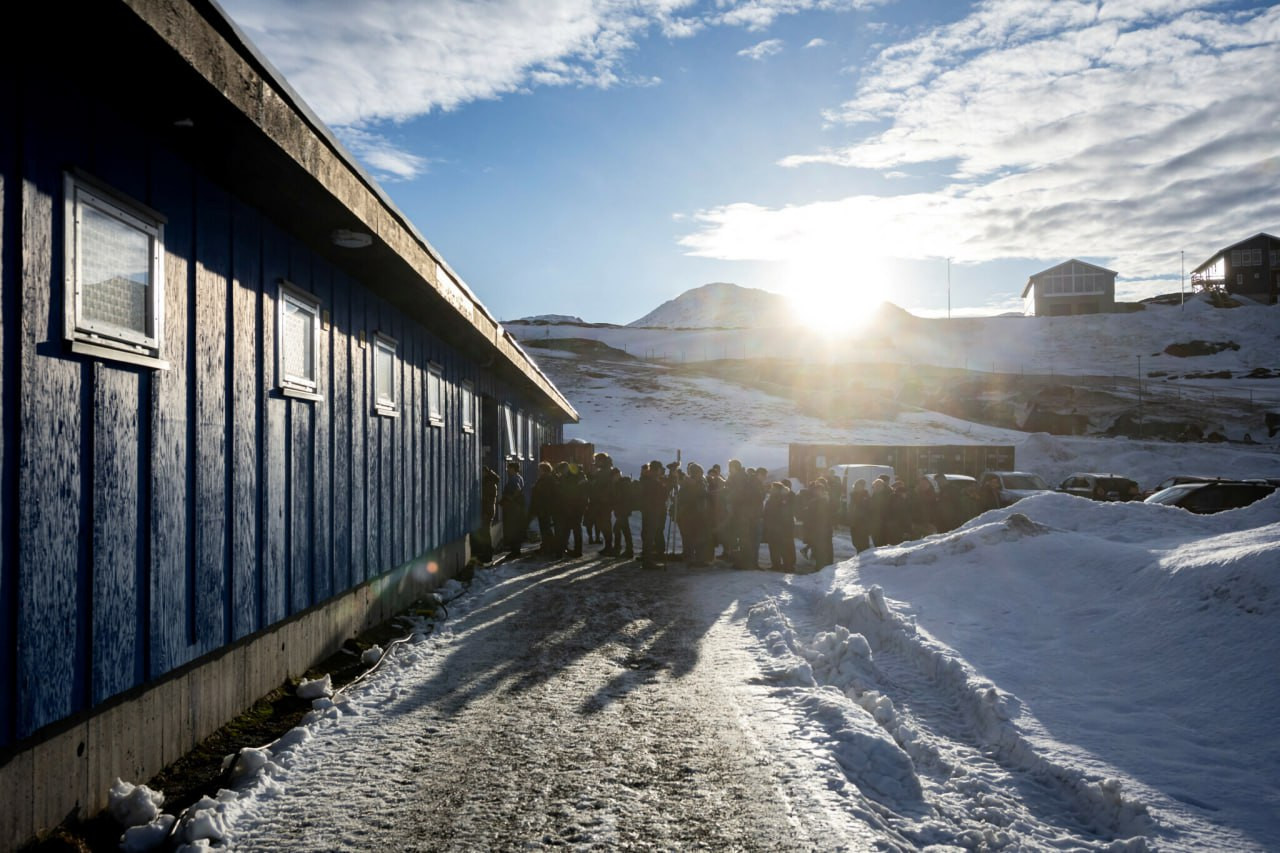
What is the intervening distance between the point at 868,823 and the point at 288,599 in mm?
4131

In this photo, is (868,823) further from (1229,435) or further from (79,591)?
(1229,435)

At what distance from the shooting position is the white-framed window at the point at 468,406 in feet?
43.9

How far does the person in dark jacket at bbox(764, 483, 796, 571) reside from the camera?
14.3 metres

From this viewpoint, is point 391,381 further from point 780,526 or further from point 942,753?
point 780,526

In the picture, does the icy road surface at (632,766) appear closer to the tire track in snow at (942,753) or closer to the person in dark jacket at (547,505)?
the tire track in snow at (942,753)

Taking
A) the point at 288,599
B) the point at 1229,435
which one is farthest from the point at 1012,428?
the point at 288,599

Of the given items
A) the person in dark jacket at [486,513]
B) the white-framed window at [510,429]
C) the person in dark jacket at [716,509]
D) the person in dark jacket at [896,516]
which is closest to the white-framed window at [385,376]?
the person in dark jacket at [486,513]

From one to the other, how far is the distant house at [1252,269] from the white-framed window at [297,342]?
4076 inches

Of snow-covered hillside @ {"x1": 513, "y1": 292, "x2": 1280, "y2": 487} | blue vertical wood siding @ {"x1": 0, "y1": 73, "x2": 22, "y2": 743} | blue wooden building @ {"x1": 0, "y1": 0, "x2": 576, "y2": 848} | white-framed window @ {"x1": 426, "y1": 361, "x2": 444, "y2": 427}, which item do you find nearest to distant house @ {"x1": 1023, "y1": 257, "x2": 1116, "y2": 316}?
snow-covered hillside @ {"x1": 513, "y1": 292, "x2": 1280, "y2": 487}

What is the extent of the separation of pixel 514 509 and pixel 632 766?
418 inches

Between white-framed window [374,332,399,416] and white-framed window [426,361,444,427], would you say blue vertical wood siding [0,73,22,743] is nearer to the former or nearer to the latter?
white-framed window [374,332,399,416]

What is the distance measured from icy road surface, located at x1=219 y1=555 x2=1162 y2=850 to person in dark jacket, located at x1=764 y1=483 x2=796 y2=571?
22.2 ft

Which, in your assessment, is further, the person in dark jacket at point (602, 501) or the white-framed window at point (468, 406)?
the person in dark jacket at point (602, 501)

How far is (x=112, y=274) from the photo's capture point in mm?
4117
